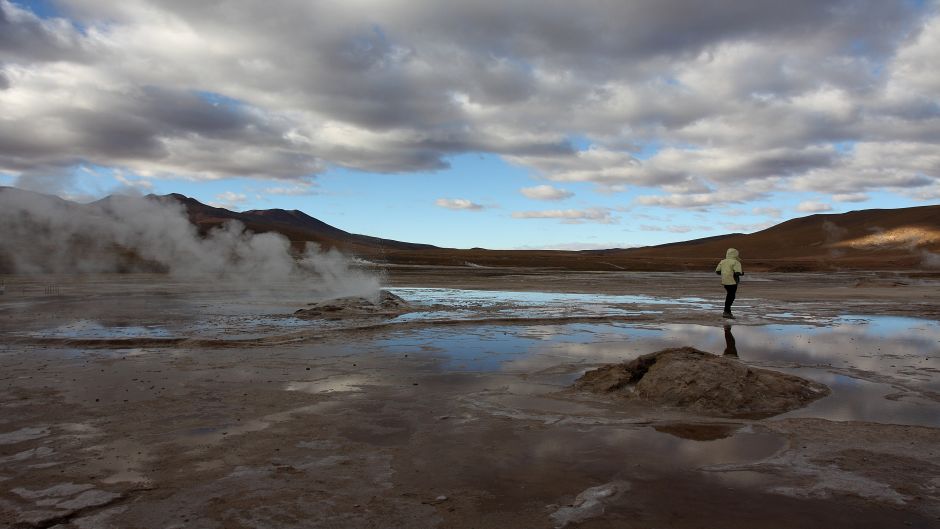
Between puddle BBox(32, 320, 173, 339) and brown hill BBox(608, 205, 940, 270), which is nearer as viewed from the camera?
puddle BBox(32, 320, 173, 339)

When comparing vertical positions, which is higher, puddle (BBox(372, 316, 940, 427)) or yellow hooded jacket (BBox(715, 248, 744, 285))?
yellow hooded jacket (BBox(715, 248, 744, 285))

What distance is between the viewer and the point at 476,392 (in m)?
8.20

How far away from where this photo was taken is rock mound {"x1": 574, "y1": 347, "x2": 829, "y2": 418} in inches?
288

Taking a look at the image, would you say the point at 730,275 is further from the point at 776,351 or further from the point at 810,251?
the point at 810,251

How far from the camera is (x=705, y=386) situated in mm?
7496

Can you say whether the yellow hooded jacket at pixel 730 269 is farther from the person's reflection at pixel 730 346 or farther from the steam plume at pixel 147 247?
the steam plume at pixel 147 247

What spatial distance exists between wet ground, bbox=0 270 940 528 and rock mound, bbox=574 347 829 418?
1.05 feet

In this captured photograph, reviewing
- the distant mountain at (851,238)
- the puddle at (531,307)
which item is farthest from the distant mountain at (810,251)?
the puddle at (531,307)

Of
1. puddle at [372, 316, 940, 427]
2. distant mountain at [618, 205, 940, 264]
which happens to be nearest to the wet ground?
puddle at [372, 316, 940, 427]

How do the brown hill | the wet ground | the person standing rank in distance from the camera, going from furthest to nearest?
the brown hill < the person standing < the wet ground

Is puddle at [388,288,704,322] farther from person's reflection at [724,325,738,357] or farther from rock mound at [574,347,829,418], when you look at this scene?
rock mound at [574,347,829,418]

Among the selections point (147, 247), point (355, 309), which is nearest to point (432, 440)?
point (355, 309)

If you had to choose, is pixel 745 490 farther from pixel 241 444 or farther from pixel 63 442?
pixel 63 442

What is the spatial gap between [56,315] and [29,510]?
17.5 meters
